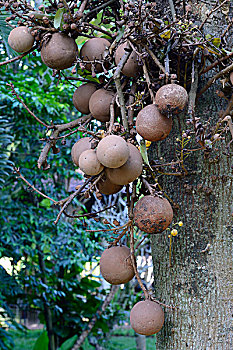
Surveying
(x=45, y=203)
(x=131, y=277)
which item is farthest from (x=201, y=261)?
(x=45, y=203)

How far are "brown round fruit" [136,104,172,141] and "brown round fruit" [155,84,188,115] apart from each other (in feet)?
0.06

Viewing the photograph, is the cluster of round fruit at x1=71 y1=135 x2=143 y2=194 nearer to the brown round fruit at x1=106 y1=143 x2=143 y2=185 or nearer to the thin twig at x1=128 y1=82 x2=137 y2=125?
the brown round fruit at x1=106 y1=143 x2=143 y2=185

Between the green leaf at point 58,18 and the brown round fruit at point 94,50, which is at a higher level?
the green leaf at point 58,18

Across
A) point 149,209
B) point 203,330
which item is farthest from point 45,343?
point 149,209

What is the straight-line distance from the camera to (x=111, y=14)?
1.15 m

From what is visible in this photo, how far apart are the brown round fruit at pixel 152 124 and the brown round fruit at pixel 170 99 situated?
18 millimetres

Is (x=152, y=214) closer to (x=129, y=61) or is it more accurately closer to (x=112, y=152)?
(x=112, y=152)

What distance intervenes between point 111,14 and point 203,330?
977 mm

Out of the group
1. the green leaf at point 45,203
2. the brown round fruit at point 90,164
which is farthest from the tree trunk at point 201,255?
the green leaf at point 45,203

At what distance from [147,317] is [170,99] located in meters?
0.52

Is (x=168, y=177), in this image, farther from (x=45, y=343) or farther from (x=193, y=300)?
(x=45, y=343)

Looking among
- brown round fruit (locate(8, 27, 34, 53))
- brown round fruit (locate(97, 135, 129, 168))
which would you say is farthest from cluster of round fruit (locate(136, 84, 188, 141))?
brown round fruit (locate(8, 27, 34, 53))

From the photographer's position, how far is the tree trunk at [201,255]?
998mm

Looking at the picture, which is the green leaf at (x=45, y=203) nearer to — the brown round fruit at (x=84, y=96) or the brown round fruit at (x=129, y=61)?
the brown round fruit at (x=84, y=96)
